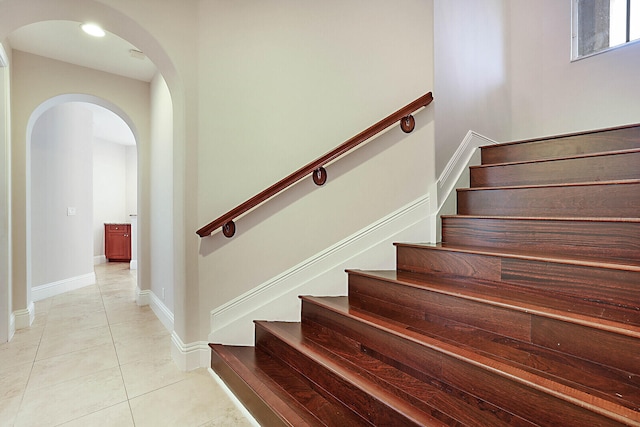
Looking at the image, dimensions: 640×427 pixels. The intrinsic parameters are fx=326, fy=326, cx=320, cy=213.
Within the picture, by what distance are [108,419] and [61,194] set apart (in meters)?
3.78

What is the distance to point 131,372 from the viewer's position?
2.09 m

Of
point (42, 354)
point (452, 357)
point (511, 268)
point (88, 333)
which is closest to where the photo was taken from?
point (452, 357)

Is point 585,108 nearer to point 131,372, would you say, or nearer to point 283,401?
point 283,401

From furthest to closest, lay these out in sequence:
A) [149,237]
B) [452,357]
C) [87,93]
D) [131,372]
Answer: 1. [149,237]
2. [87,93]
3. [131,372]
4. [452,357]

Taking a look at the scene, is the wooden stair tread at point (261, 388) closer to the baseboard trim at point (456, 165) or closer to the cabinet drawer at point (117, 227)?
the baseboard trim at point (456, 165)

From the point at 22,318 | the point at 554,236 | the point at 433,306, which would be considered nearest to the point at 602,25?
the point at 554,236

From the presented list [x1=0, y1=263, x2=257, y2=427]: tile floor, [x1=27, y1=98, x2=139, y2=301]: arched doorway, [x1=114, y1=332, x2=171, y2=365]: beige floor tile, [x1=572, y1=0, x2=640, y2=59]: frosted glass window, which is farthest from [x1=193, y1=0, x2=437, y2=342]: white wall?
[x1=572, y1=0, x2=640, y2=59]: frosted glass window

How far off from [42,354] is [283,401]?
6.78 ft

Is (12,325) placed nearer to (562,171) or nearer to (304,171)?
(304,171)

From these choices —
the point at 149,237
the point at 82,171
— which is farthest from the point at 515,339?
the point at 82,171

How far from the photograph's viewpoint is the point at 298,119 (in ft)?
7.28

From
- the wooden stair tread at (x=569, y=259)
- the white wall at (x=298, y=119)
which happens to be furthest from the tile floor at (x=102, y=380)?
the wooden stair tread at (x=569, y=259)

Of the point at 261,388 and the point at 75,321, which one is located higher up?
the point at 261,388

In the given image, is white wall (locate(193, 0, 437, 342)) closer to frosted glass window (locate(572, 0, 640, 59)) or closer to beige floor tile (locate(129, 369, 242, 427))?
beige floor tile (locate(129, 369, 242, 427))
